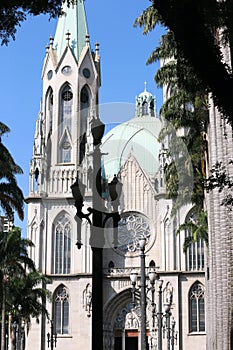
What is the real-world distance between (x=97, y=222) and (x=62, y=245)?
44777mm

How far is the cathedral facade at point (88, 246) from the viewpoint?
52531 millimetres

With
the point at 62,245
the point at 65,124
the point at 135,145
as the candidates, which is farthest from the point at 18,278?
the point at 135,145

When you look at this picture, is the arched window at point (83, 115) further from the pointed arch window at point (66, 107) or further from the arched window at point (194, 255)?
the arched window at point (194, 255)

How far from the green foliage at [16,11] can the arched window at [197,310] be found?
44022mm

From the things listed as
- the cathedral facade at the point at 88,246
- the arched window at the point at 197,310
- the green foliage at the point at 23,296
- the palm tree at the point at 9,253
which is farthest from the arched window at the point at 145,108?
the palm tree at the point at 9,253

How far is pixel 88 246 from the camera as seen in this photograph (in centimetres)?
4922

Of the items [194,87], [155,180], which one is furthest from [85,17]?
[194,87]

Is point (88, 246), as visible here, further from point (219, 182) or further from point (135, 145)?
point (219, 182)

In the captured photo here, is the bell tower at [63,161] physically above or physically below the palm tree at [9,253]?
above

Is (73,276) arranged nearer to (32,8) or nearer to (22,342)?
(22,342)

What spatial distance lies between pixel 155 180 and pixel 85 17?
17.2 meters

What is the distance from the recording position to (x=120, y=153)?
5931 centimetres

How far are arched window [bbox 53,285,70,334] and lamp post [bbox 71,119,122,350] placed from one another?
140ft

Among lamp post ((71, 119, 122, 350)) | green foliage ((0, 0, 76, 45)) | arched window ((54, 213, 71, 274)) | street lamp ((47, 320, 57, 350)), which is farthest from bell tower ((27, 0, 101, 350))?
green foliage ((0, 0, 76, 45))
